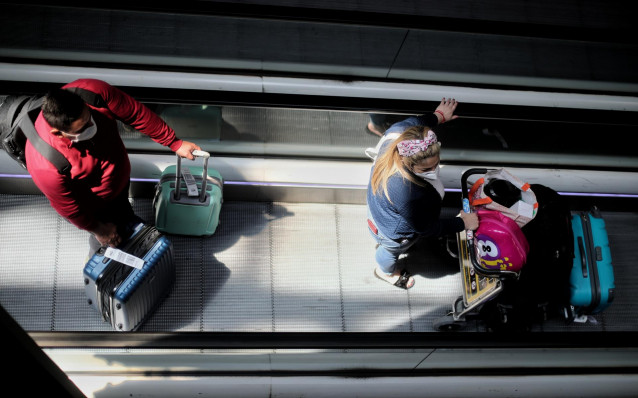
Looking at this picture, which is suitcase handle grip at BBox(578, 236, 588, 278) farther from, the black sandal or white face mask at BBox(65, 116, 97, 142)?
white face mask at BBox(65, 116, 97, 142)

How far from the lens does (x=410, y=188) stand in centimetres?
276

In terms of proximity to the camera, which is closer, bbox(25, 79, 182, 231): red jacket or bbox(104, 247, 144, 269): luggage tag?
bbox(25, 79, 182, 231): red jacket

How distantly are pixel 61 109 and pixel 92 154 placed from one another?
47 cm

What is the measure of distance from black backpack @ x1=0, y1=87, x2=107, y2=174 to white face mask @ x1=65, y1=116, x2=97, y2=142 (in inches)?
4.6

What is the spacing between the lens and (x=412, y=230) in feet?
10.0

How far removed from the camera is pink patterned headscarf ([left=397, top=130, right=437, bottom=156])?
266 centimetres

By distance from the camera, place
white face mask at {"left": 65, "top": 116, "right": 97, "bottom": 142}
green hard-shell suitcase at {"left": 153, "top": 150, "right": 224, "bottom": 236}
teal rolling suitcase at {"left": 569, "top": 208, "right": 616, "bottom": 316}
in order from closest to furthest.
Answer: white face mask at {"left": 65, "top": 116, "right": 97, "bottom": 142}
green hard-shell suitcase at {"left": 153, "top": 150, "right": 224, "bottom": 236}
teal rolling suitcase at {"left": 569, "top": 208, "right": 616, "bottom": 316}

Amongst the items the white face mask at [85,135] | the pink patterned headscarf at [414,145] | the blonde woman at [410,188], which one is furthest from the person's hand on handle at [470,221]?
the white face mask at [85,135]

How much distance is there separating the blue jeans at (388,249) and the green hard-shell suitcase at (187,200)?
1.20 meters

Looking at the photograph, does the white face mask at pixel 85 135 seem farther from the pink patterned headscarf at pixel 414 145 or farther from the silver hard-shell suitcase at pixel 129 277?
the pink patterned headscarf at pixel 414 145

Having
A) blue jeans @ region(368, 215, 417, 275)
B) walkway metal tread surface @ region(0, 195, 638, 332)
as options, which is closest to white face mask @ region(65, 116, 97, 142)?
walkway metal tread surface @ region(0, 195, 638, 332)

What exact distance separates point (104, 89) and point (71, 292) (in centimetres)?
171

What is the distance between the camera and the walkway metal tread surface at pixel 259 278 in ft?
12.4

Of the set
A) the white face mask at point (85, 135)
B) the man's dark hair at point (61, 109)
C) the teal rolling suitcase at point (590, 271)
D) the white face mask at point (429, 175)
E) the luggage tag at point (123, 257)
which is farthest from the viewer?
the teal rolling suitcase at point (590, 271)
